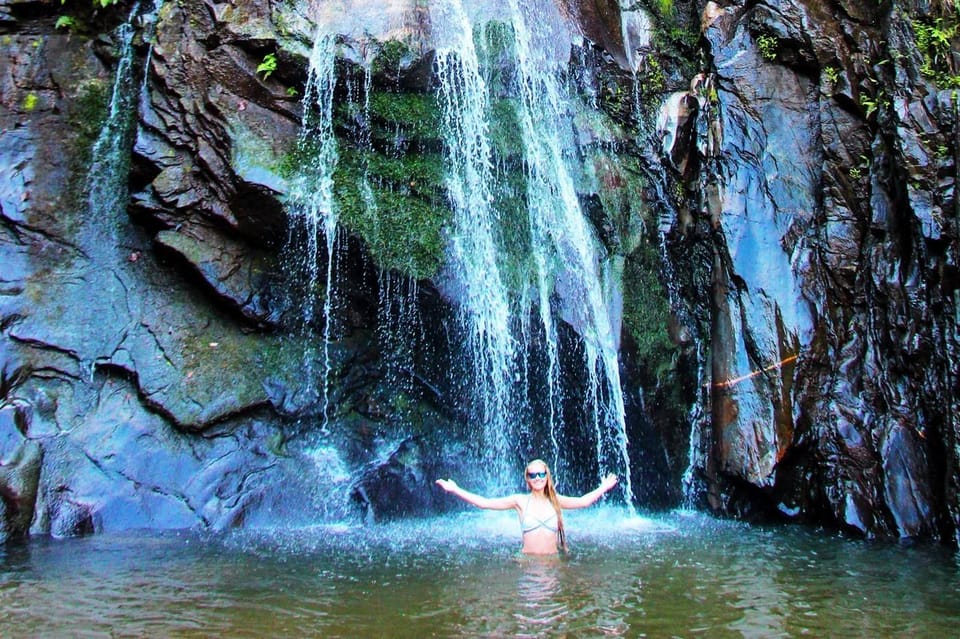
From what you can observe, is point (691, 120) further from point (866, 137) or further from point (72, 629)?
point (72, 629)

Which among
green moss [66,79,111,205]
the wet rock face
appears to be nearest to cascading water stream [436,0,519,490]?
the wet rock face

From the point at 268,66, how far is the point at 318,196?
1.95 m

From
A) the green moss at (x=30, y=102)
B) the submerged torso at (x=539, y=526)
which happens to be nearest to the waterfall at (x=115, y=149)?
the green moss at (x=30, y=102)

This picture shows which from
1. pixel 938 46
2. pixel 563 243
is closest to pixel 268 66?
pixel 563 243

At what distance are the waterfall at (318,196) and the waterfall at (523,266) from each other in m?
1.54

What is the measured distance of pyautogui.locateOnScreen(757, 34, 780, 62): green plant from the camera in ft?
36.5

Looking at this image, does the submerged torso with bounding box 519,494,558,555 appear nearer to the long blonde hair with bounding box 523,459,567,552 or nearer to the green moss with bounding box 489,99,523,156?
the long blonde hair with bounding box 523,459,567,552

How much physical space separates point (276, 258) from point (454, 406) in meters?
3.02

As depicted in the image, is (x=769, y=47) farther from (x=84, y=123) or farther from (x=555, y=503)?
(x=84, y=123)

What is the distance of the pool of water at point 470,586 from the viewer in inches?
183

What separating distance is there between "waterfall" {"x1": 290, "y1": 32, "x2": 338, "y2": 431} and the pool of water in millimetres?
2908

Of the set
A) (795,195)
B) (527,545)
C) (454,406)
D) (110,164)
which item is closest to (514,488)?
(454,406)

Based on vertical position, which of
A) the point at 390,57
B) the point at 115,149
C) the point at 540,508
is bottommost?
the point at 540,508

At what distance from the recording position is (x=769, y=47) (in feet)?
36.6
